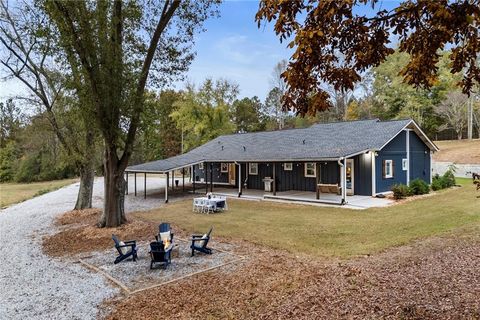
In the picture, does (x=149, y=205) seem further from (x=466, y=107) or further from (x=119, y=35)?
(x=466, y=107)

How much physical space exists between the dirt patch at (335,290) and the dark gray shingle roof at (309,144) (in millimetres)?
10078

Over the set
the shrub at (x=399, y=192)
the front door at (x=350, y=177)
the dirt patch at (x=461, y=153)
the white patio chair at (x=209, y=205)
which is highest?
the dirt patch at (x=461, y=153)

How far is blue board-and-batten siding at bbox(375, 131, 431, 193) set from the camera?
18.9 metres


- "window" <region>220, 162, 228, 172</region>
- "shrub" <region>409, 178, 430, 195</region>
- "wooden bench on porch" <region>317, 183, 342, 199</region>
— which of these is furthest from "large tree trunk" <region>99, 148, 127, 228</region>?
"shrub" <region>409, 178, 430, 195</region>

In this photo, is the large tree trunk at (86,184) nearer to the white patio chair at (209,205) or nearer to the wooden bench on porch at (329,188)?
the white patio chair at (209,205)

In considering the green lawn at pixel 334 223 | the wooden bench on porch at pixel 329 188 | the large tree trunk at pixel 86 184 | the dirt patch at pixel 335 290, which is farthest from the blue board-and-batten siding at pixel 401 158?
the large tree trunk at pixel 86 184

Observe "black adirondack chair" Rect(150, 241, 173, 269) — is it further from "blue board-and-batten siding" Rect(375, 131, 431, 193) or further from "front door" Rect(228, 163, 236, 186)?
"front door" Rect(228, 163, 236, 186)

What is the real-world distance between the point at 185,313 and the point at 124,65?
28.8 feet

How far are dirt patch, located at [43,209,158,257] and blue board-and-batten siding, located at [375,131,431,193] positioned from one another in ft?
42.9

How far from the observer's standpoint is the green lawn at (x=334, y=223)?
9.38 metres

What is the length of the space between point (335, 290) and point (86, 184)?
586 inches

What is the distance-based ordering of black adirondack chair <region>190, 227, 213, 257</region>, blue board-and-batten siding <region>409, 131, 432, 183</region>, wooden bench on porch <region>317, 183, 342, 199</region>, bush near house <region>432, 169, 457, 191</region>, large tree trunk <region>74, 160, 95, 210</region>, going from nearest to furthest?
black adirondack chair <region>190, 227, 213, 257</region> → large tree trunk <region>74, 160, 95, 210</region> → wooden bench on porch <region>317, 183, 342, 199</region> → bush near house <region>432, 169, 457, 191</region> → blue board-and-batten siding <region>409, 131, 432, 183</region>

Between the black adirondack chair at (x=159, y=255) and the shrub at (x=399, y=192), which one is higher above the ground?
the shrub at (x=399, y=192)

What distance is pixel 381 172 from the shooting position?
1897 centimetres
